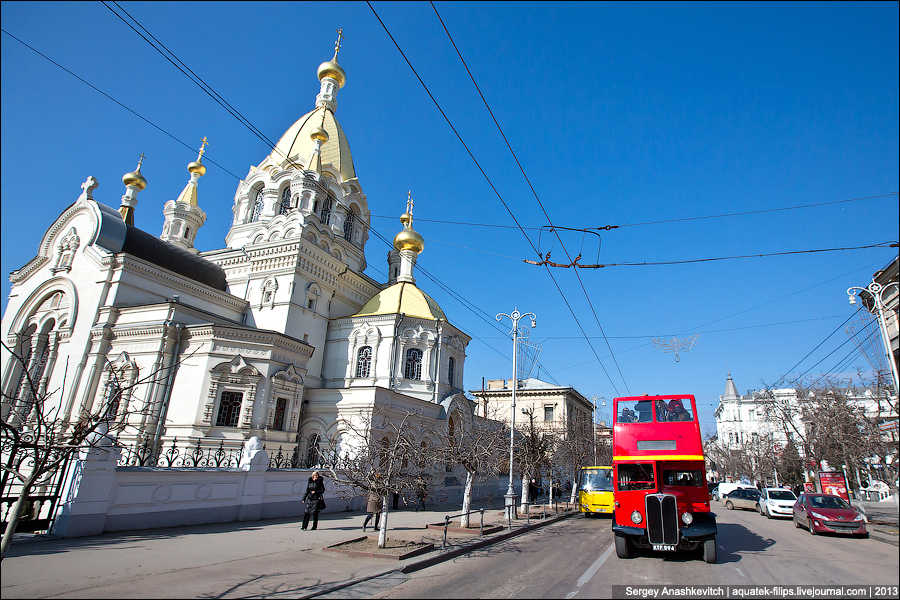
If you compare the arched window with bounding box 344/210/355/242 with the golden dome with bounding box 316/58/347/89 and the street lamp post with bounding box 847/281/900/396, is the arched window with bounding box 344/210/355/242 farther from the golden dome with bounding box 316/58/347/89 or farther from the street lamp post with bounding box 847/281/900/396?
the street lamp post with bounding box 847/281/900/396

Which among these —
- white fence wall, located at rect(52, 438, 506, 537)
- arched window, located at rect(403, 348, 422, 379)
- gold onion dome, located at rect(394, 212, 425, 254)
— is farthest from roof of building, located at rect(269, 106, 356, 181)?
white fence wall, located at rect(52, 438, 506, 537)

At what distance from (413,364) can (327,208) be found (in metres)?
14.1

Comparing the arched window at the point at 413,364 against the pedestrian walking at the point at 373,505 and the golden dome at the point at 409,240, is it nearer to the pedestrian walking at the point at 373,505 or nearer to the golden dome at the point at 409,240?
the golden dome at the point at 409,240

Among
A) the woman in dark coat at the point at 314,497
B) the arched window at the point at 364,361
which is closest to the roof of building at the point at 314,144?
the arched window at the point at 364,361

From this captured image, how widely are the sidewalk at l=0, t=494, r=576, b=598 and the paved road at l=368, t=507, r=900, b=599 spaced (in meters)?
0.97

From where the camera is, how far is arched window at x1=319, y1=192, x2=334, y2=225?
125 feet

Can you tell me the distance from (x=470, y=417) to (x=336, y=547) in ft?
78.3

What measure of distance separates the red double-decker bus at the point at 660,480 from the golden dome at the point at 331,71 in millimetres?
41407

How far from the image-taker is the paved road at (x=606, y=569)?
823cm

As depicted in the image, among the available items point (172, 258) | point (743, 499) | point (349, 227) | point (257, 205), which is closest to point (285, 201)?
point (257, 205)

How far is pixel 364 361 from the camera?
33.4 metres

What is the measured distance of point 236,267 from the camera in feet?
114

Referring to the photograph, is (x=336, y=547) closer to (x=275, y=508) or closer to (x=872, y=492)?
(x=275, y=508)

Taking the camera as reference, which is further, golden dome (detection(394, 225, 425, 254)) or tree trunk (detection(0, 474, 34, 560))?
golden dome (detection(394, 225, 425, 254))
